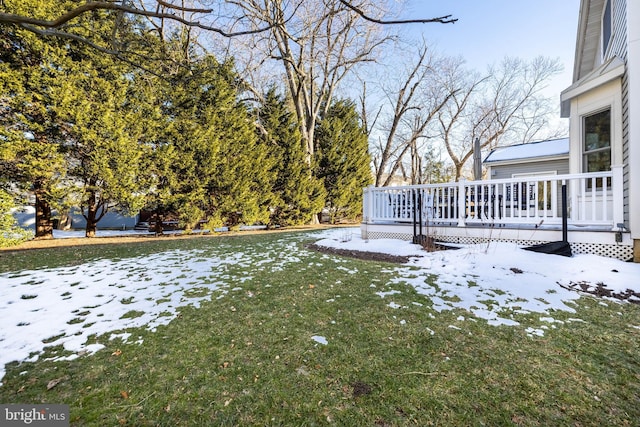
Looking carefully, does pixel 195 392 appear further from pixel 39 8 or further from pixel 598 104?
pixel 39 8

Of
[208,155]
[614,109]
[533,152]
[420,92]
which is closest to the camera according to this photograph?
[614,109]

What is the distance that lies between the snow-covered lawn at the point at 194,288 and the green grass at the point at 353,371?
204 millimetres

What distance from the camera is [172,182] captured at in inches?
369

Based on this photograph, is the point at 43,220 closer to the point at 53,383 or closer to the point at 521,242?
the point at 53,383

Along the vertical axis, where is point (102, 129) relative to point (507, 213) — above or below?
above

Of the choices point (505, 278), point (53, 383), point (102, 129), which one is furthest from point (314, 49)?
point (53, 383)

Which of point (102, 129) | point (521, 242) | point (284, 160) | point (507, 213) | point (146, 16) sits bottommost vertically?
point (521, 242)

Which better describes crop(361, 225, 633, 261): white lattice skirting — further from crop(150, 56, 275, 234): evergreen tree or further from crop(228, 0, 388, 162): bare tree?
crop(228, 0, 388, 162): bare tree

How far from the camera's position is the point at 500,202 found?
21.2 feet

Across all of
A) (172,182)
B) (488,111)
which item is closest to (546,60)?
(488,111)

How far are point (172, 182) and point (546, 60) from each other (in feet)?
92.1

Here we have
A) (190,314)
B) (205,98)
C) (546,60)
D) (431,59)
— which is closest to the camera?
(190,314)

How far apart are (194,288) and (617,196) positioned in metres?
6.50

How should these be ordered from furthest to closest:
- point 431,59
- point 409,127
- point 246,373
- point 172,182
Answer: point 409,127, point 431,59, point 172,182, point 246,373
